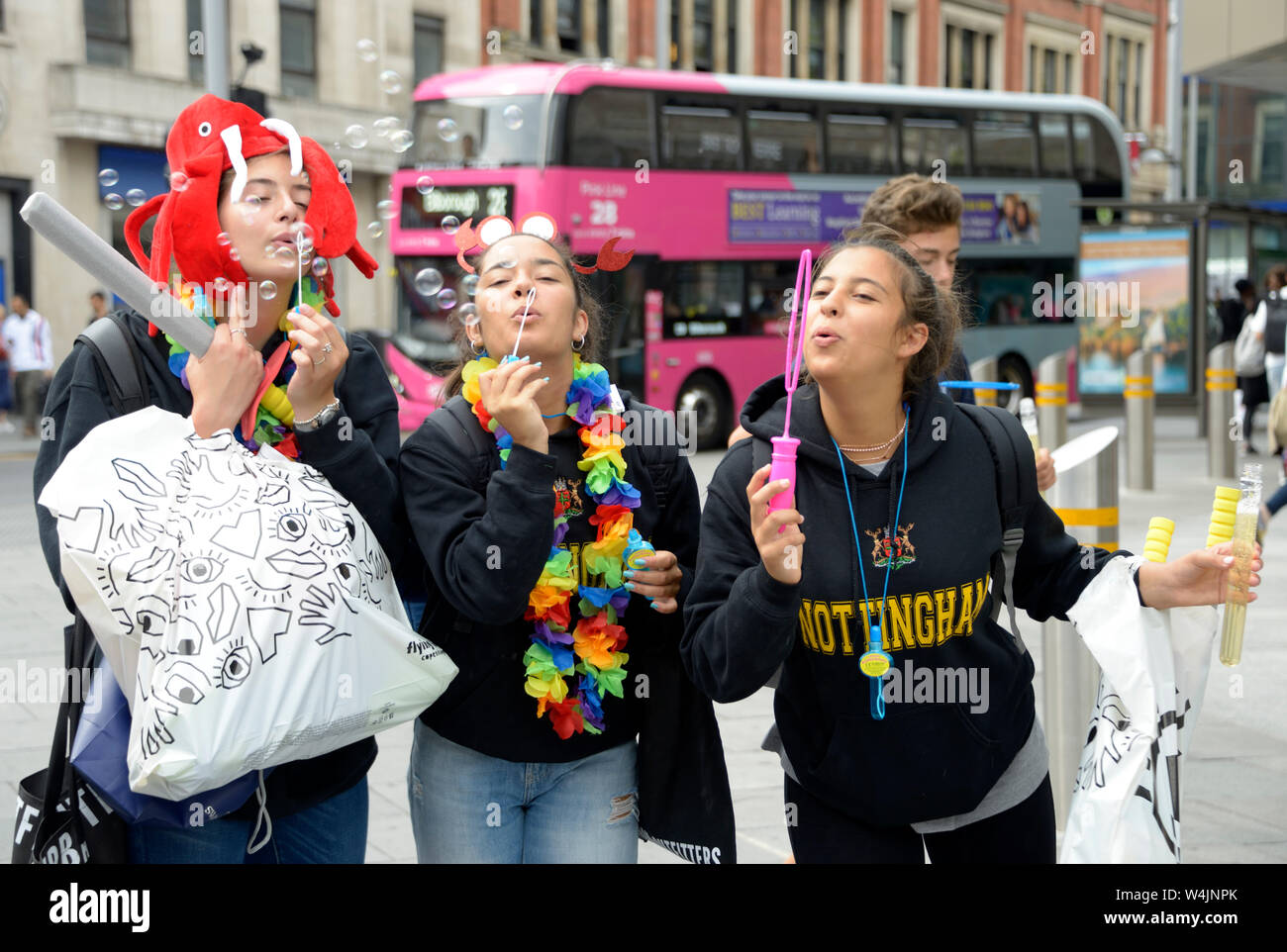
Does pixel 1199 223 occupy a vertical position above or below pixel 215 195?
above

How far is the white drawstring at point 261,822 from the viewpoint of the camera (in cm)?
235

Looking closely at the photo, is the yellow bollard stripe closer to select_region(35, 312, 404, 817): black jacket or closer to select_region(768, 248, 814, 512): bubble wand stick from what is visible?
select_region(768, 248, 814, 512): bubble wand stick

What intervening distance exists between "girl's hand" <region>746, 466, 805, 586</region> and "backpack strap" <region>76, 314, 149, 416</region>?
1.05 metres

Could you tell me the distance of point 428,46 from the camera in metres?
27.6

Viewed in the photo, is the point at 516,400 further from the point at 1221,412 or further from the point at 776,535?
the point at 1221,412

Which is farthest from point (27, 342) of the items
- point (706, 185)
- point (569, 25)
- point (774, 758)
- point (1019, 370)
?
point (774, 758)

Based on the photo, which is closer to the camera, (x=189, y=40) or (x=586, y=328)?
(x=586, y=328)

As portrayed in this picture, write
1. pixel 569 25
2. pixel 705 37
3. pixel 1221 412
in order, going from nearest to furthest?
pixel 1221 412 → pixel 569 25 → pixel 705 37

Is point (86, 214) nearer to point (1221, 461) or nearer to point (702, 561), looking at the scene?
point (1221, 461)

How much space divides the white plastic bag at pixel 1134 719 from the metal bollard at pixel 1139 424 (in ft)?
33.0

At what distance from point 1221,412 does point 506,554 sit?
1157 centimetres

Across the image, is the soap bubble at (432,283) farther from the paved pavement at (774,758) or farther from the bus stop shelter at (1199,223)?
the bus stop shelter at (1199,223)

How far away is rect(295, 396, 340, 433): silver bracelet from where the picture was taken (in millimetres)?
2357
